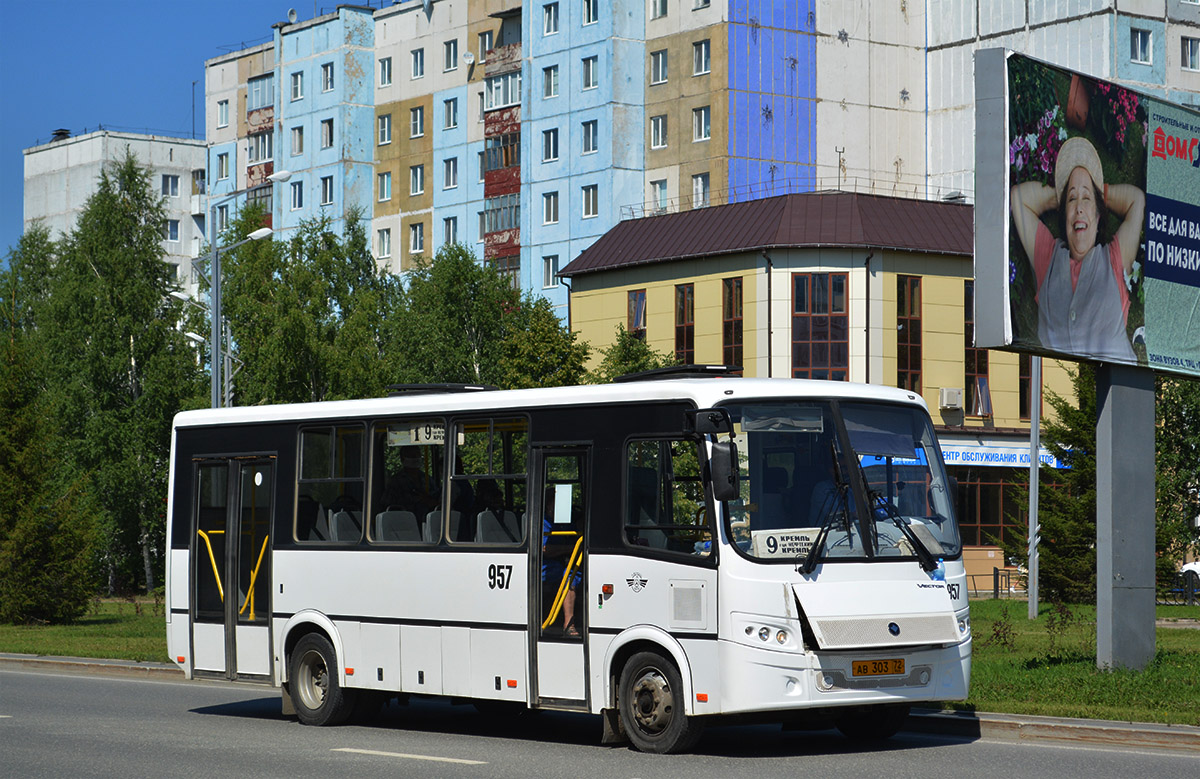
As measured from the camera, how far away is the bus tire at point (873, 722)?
14680 millimetres

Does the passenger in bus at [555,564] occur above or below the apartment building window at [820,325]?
below

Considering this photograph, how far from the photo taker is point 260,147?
9644 centimetres

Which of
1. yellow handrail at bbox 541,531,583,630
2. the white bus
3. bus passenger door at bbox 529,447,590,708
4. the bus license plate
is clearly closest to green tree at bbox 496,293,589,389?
the white bus

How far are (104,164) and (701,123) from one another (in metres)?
53.6

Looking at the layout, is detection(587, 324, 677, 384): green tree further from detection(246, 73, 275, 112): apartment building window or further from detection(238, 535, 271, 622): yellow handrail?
detection(246, 73, 275, 112): apartment building window

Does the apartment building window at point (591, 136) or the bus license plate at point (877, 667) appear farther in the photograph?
the apartment building window at point (591, 136)

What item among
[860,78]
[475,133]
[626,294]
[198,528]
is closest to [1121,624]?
[198,528]

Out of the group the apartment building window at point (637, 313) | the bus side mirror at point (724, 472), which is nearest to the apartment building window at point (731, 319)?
the apartment building window at point (637, 313)

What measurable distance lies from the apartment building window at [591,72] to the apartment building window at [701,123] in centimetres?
487

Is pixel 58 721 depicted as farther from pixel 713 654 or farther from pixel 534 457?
pixel 713 654

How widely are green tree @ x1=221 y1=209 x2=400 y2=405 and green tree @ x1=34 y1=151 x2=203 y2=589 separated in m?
2.77

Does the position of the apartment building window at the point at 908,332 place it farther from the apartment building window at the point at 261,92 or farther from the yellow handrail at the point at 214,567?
the apartment building window at the point at 261,92

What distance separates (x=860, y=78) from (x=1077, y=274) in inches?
2268

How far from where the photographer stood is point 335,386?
6481 cm
